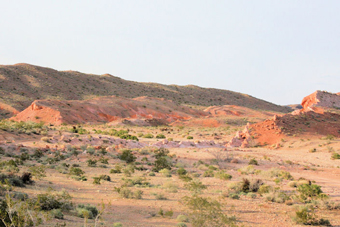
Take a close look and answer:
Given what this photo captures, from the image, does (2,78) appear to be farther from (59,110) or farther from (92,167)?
(92,167)

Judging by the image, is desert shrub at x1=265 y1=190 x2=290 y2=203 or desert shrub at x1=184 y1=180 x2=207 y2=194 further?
desert shrub at x1=265 y1=190 x2=290 y2=203

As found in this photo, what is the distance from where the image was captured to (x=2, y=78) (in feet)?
231

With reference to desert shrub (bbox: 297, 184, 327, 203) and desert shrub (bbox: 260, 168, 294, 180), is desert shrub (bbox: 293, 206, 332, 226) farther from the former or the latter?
desert shrub (bbox: 260, 168, 294, 180)

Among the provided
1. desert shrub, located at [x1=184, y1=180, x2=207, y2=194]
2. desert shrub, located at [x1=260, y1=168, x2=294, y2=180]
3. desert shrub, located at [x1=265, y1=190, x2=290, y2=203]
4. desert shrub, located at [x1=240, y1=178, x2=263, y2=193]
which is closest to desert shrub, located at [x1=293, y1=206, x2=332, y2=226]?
desert shrub, located at [x1=265, y1=190, x2=290, y2=203]

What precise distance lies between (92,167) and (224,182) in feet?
26.5

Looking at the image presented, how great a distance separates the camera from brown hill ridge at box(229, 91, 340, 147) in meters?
32.8

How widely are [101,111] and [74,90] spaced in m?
26.2

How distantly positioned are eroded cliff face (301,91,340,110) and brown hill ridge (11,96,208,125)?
83.2 feet

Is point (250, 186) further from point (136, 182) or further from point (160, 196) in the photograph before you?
point (136, 182)

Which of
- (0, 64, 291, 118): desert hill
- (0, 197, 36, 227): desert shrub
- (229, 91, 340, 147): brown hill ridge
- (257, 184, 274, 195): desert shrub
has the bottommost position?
(257, 184, 274, 195): desert shrub

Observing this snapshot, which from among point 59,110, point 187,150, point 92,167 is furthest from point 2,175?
point 59,110

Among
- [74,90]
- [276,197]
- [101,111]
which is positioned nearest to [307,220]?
[276,197]

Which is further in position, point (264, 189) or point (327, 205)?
point (264, 189)

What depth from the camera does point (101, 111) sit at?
58125 mm
